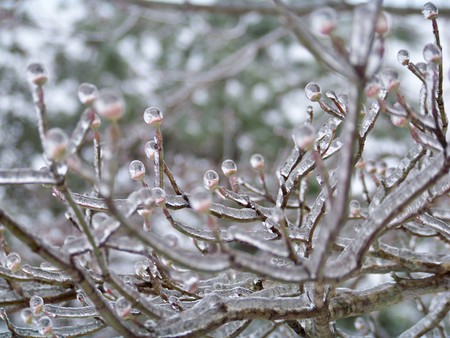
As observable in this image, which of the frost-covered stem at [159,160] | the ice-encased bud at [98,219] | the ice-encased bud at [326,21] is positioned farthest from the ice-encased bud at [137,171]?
the ice-encased bud at [326,21]

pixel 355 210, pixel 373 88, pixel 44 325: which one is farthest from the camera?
pixel 355 210

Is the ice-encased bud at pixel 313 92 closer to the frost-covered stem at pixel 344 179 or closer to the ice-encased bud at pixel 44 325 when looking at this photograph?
the frost-covered stem at pixel 344 179

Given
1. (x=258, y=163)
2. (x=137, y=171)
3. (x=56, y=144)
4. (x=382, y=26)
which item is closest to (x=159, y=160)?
(x=137, y=171)

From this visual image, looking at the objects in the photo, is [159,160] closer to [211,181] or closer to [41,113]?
[211,181]

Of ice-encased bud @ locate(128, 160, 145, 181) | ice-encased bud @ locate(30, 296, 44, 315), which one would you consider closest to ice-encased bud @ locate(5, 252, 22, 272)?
ice-encased bud @ locate(30, 296, 44, 315)

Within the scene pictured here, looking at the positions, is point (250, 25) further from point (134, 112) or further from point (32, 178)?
point (32, 178)

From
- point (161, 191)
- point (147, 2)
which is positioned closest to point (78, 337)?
point (161, 191)

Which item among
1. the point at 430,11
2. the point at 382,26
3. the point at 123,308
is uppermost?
the point at 430,11
